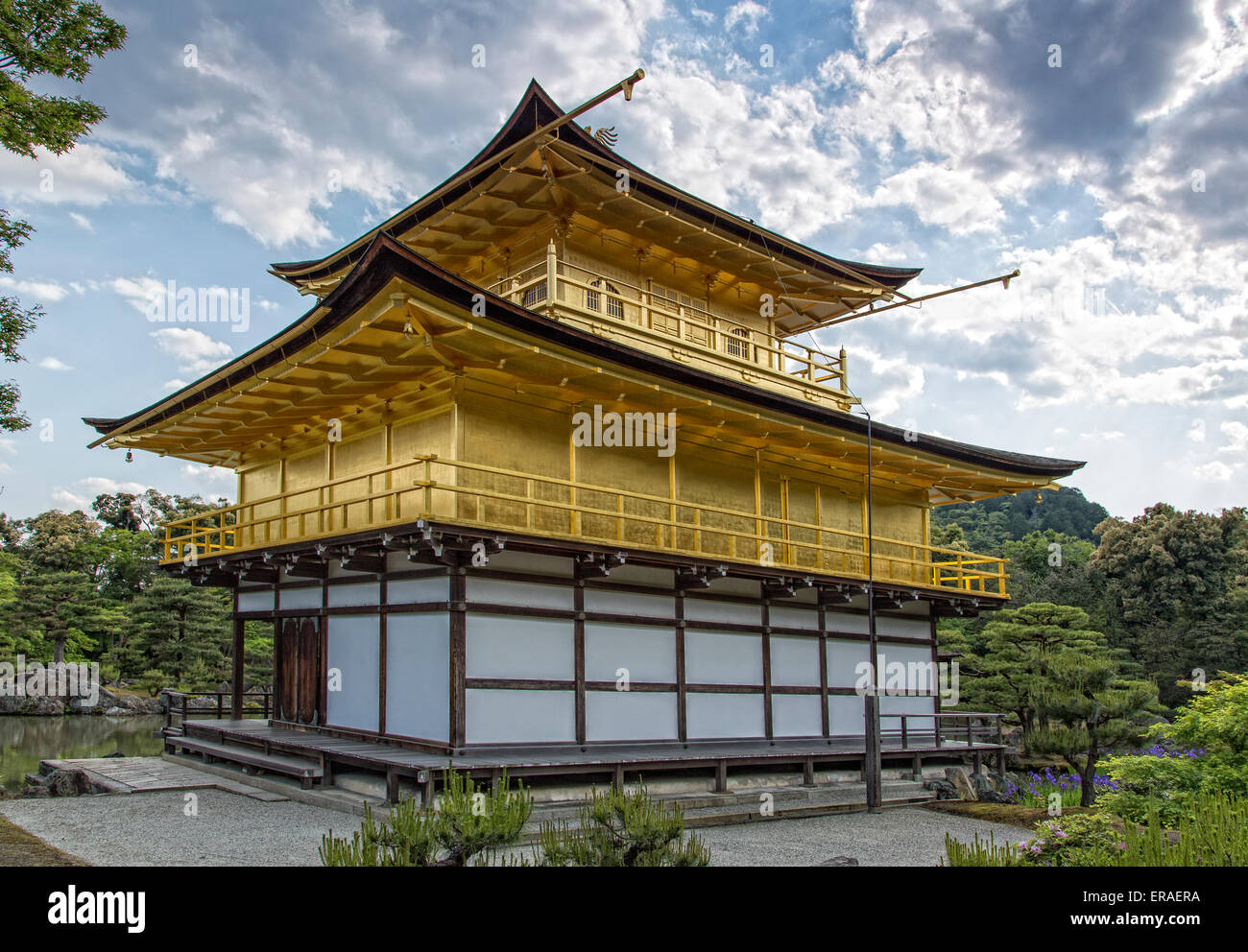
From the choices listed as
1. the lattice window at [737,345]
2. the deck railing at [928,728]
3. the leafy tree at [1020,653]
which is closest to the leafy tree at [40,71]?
the lattice window at [737,345]

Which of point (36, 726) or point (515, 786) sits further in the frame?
point (36, 726)

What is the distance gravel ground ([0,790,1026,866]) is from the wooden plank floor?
112 centimetres

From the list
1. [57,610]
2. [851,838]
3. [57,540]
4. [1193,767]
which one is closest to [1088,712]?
[1193,767]

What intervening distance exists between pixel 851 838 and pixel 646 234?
44.2 feet

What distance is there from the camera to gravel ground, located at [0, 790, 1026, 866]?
1085cm

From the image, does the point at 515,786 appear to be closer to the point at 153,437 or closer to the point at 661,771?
the point at 661,771

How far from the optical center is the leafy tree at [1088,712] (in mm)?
18016

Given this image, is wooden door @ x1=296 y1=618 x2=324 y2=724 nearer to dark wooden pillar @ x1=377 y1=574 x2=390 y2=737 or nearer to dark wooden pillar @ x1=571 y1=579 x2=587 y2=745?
dark wooden pillar @ x1=377 y1=574 x2=390 y2=737

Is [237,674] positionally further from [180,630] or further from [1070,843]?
[180,630]

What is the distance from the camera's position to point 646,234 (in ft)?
67.1

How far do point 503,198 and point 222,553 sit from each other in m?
9.81

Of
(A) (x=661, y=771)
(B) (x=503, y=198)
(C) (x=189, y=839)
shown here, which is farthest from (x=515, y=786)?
(B) (x=503, y=198)

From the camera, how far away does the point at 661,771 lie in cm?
1583
